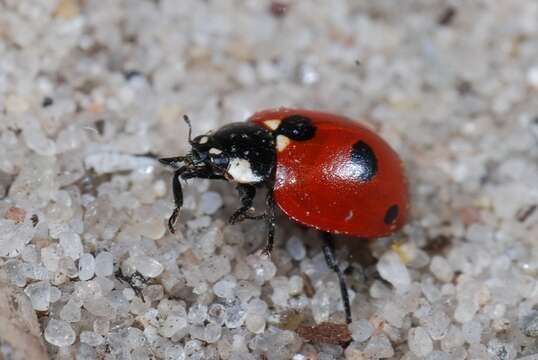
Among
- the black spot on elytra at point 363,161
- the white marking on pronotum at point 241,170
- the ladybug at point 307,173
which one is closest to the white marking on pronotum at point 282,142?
the ladybug at point 307,173

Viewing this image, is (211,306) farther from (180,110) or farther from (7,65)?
(7,65)

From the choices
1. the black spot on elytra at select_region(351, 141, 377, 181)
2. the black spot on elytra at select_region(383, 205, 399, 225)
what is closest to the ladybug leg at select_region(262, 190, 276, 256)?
the black spot on elytra at select_region(351, 141, 377, 181)

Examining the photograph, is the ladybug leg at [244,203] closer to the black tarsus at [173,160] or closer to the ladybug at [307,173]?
the ladybug at [307,173]

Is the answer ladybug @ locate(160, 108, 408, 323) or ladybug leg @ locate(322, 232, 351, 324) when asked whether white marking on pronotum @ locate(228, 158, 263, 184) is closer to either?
ladybug @ locate(160, 108, 408, 323)

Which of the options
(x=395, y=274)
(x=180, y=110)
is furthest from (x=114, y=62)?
(x=395, y=274)

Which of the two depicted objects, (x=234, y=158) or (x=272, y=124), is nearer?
(x=234, y=158)

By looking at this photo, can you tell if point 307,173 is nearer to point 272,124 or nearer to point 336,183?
point 336,183

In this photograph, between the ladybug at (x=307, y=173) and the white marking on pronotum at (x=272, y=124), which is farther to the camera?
the white marking on pronotum at (x=272, y=124)

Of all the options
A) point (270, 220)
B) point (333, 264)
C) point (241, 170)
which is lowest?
point (333, 264)

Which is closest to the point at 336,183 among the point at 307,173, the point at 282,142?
the point at 307,173
